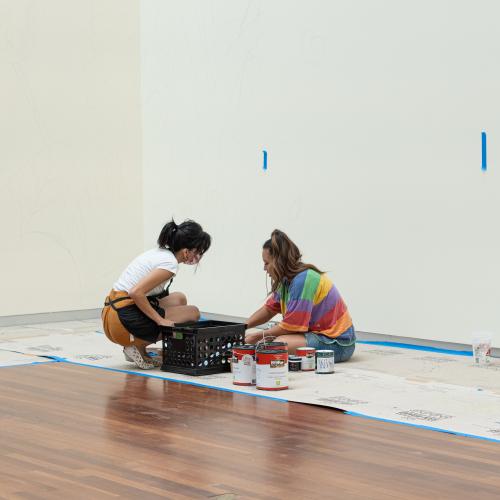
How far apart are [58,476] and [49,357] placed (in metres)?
2.48

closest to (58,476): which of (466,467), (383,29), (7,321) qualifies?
(466,467)

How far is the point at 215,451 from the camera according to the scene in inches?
131

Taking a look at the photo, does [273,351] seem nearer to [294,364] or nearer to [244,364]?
[244,364]

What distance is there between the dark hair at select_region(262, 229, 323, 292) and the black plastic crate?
331mm

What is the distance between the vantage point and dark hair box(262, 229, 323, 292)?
5000 millimetres

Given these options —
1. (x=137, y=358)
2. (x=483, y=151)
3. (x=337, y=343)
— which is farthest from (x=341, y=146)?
(x=137, y=358)

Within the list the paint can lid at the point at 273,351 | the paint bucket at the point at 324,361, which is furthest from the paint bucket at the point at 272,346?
the paint bucket at the point at 324,361

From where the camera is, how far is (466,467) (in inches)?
121

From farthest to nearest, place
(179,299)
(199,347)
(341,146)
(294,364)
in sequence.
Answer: (341,146)
(179,299)
(294,364)
(199,347)

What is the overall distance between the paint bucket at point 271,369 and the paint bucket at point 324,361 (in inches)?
16.1

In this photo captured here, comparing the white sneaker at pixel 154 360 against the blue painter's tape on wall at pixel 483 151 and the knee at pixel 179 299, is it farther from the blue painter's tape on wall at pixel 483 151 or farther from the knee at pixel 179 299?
the blue painter's tape on wall at pixel 483 151

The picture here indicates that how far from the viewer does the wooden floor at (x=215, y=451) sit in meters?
2.87

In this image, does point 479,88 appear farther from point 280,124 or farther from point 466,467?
point 466,467

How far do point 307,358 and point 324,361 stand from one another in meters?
0.13
